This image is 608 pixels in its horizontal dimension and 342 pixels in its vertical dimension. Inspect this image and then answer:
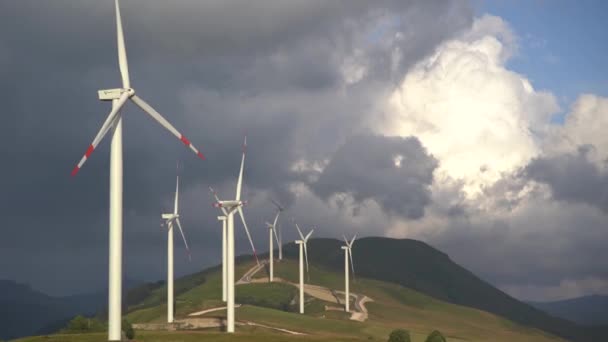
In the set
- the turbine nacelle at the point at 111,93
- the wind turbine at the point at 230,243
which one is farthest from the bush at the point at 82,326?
the turbine nacelle at the point at 111,93

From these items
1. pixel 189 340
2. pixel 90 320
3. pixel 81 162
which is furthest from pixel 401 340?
pixel 81 162

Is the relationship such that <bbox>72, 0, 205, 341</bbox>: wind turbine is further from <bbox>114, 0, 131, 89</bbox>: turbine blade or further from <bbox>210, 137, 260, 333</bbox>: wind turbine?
<bbox>210, 137, 260, 333</bbox>: wind turbine

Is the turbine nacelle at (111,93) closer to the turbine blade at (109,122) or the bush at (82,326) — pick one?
the turbine blade at (109,122)

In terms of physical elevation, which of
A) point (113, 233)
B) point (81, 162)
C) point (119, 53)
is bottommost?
point (113, 233)

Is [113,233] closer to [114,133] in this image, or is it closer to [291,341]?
[114,133]

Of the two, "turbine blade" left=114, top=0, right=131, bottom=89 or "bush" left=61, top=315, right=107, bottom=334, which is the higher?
"turbine blade" left=114, top=0, right=131, bottom=89

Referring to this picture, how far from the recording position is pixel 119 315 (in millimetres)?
98688

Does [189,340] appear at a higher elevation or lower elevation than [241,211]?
lower

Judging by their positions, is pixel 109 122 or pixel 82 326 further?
pixel 82 326

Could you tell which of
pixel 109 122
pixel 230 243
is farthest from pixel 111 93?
pixel 230 243

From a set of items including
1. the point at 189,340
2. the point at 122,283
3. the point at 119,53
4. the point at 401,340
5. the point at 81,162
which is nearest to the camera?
the point at 81,162

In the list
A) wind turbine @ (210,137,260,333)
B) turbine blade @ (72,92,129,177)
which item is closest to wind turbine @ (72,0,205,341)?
turbine blade @ (72,92,129,177)

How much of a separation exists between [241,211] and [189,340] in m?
38.5

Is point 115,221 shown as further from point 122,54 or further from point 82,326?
point 82,326
